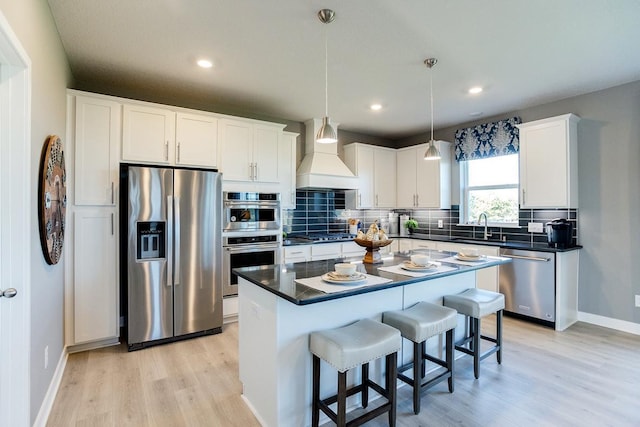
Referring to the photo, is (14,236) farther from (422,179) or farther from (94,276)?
(422,179)

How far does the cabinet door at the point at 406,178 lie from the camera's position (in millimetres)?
5344

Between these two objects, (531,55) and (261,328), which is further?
(531,55)

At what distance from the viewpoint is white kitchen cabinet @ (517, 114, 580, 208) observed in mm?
3633

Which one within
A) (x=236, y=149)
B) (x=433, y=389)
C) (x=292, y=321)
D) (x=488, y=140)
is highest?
(x=488, y=140)

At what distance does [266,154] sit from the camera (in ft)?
13.2

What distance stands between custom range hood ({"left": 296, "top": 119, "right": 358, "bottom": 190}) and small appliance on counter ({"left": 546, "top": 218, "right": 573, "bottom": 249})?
260cm

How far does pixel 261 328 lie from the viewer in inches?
77.5

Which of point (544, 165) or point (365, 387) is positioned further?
point (544, 165)

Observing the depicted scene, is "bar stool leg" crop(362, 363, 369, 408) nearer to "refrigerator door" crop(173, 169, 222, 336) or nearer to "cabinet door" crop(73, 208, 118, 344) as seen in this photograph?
"refrigerator door" crop(173, 169, 222, 336)

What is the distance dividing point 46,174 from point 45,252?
49cm

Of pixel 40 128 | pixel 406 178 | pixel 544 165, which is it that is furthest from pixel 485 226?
pixel 40 128

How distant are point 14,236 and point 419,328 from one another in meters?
2.26

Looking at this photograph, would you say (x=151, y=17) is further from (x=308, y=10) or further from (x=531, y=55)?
(x=531, y=55)

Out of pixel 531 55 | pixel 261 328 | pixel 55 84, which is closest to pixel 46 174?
pixel 55 84
